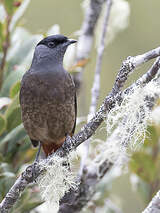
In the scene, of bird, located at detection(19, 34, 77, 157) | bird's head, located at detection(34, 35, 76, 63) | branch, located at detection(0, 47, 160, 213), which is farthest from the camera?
bird's head, located at detection(34, 35, 76, 63)

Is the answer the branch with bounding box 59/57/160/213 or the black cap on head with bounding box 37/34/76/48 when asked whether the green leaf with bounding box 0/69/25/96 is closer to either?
the black cap on head with bounding box 37/34/76/48

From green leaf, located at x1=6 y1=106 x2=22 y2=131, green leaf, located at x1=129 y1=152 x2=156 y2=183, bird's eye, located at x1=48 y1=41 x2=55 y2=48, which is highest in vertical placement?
bird's eye, located at x1=48 y1=41 x2=55 y2=48

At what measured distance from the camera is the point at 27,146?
12.3 feet

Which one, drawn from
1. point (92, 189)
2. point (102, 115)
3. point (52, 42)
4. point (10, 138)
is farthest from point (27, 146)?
point (102, 115)

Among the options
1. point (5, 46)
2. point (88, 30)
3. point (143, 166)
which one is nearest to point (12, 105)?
point (5, 46)

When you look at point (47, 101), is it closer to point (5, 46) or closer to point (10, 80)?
point (10, 80)

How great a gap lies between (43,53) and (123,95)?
1.57m

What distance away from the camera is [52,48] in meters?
4.02

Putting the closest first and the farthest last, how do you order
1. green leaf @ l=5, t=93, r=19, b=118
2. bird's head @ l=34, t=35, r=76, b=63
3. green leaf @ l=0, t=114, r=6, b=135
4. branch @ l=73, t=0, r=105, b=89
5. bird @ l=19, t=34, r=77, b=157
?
green leaf @ l=0, t=114, r=6, b=135 → green leaf @ l=5, t=93, r=19, b=118 → bird @ l=19, t=34, r=77, b=157 → bird's head @ l=34, t=35, r=76, b=63 → branch @ l=73, t=0, r=105, b=89

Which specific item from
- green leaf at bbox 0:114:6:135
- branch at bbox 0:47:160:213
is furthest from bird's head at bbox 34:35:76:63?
branch at bbox 0:47:160:213

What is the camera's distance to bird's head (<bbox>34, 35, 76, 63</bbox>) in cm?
392

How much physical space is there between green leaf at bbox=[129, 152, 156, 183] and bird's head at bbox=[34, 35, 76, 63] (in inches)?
37.1

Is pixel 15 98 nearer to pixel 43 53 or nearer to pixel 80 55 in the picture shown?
pixel 43 53

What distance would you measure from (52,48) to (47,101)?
0.53 meters
